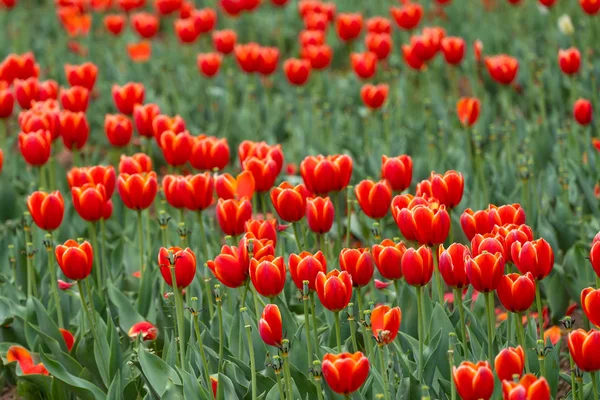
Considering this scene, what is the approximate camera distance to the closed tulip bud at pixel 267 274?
2801mm

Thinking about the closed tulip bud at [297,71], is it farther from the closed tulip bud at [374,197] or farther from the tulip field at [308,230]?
the closed tulip bud at [374,197]

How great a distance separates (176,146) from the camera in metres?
4.20

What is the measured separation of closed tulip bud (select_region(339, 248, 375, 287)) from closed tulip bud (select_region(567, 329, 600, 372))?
2.29ft

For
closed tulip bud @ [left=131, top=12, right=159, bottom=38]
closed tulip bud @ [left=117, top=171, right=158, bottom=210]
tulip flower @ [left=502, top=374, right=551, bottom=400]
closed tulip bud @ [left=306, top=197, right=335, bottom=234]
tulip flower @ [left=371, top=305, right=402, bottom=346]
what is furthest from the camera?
closed tulip bud @ [left=131, top=12, right=159, bottom=38]

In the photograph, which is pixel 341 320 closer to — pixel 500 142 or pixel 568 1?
pixel 500 142

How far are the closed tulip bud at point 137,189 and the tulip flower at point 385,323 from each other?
126cm

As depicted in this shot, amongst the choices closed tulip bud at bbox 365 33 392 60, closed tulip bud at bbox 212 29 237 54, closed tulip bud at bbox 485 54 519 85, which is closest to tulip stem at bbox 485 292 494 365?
closed tulip bud at bbox 485 54 519 85

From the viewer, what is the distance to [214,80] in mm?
7422

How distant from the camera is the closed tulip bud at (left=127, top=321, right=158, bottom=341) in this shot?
3598mm

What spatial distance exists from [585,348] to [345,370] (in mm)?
613

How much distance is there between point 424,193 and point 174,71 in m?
5.00

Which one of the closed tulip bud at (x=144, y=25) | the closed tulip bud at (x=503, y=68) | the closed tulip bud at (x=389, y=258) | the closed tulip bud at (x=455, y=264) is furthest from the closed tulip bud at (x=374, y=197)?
the closed tulip bud at (x=144, y=25)

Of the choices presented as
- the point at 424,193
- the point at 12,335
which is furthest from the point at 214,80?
the point at 424,193

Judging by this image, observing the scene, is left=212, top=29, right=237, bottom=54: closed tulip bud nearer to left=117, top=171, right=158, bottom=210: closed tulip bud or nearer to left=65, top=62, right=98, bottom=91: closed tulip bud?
left=65, top=62, right=98, bottom=91: closed tulip bud
